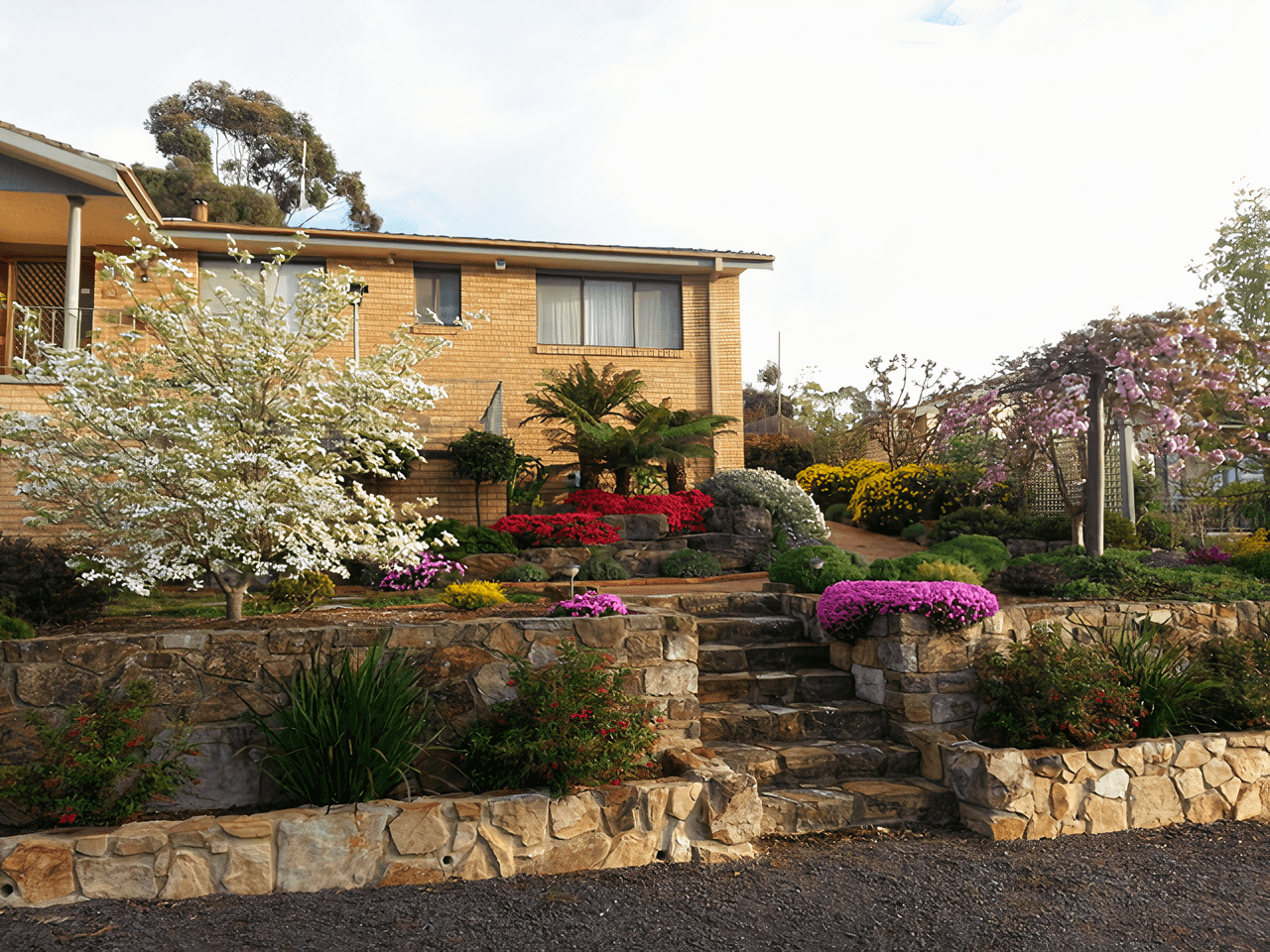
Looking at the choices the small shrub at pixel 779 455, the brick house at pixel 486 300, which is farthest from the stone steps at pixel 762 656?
the small shrub at pixel 779 455

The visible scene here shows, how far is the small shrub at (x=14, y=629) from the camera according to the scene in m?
4.48

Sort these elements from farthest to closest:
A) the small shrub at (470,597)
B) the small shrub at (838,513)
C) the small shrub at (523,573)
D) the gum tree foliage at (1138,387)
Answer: the small shrub at (838,513) → the small shrub at (523,573) → the gum tree foliage at (1138,387) → the small shrub at (470,597)

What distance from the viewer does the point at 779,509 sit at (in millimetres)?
11984

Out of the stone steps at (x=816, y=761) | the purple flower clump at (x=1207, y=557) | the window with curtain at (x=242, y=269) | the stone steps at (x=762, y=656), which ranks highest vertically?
the window with curtain at (x=242, y=269)

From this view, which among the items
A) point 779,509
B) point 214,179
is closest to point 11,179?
point 779,509

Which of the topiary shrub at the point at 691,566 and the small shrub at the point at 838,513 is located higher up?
the small shrub at the point at 838,513

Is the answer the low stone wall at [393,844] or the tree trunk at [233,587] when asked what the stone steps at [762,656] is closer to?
the low stone wall at [393,844]

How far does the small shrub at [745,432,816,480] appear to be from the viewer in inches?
788

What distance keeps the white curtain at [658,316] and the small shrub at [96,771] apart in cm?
1196

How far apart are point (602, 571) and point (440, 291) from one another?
7455 mm

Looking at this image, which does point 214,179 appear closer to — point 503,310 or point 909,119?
point 503,310

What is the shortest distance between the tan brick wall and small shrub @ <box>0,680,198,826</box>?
832 centimetres

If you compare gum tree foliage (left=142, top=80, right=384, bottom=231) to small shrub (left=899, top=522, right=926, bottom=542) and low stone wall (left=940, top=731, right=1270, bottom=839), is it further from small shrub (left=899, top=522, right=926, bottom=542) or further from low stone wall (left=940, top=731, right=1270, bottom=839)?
low stone wall (left=940, top=731, right=1270, bottom=839)

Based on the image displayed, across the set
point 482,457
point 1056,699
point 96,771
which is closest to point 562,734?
point 96,771
